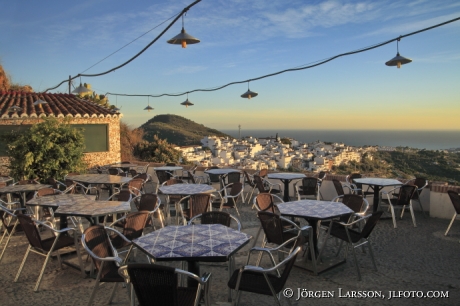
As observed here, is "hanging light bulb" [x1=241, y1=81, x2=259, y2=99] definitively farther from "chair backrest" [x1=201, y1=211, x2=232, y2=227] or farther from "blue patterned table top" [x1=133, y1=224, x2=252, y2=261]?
"blue patterned table top" [x1=133, y1=224, x2=252, y2=261]

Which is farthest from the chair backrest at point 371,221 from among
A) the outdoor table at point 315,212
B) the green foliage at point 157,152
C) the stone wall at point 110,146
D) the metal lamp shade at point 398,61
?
the green foliage at point 157,152

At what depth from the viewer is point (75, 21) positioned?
47.2 feet

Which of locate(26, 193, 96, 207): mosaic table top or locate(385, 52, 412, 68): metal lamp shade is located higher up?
locate(385, 52, 412, 68): metal lamp shade

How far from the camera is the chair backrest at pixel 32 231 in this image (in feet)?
12.6

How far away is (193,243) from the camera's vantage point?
323cm

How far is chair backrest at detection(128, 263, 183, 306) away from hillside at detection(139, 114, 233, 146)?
2744 cm

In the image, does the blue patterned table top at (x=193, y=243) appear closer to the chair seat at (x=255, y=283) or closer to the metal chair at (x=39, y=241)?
the chair seat at (x=255, y=283)

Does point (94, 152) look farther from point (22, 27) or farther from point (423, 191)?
point (423, 191)

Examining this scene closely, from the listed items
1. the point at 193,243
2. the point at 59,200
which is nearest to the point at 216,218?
the point at 193,243

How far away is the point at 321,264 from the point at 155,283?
2.84m

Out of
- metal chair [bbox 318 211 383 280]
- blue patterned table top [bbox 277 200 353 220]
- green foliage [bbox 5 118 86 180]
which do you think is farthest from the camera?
green foliage [bbox 5 118 86 180]

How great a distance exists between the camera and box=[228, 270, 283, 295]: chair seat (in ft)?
9.98

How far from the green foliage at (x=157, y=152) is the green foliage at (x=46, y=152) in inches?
256

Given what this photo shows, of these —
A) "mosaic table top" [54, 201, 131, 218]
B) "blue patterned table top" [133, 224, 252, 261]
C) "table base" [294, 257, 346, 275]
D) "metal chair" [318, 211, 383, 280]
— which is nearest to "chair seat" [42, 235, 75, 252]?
"mosaic table top" [54, 201, 131, 218]
